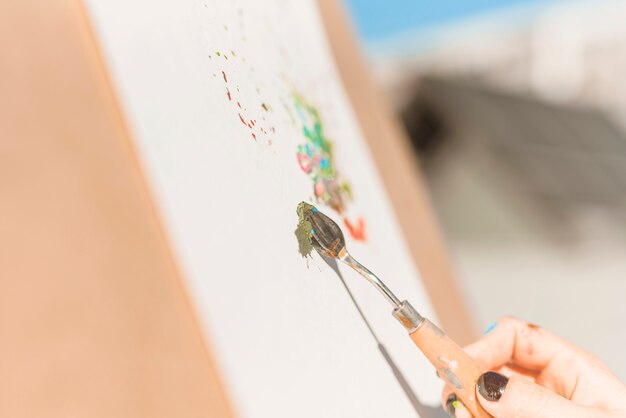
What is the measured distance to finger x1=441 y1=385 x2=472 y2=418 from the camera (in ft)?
1.43

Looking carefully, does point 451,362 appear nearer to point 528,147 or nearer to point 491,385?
point 491,385

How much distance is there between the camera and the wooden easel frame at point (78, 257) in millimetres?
310

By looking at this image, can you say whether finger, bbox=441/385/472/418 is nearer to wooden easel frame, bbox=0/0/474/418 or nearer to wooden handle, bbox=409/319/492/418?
wooden handle, bbox=409/319/492/418

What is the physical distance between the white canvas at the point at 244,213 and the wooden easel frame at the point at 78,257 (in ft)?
0.04

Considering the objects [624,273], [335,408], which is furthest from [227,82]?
[624,273]

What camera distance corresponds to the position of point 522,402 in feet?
1.33

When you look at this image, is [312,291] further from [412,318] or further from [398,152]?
[398,152]

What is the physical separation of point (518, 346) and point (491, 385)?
0.09 meters

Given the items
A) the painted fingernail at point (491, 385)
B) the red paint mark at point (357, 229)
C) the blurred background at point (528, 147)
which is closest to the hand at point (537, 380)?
the painted fingernail at point (491, 385)

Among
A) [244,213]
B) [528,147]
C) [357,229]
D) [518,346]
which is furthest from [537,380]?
[528,147]

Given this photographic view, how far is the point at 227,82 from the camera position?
41cm

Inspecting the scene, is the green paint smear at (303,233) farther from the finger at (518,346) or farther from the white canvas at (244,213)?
the finger at (518,346)

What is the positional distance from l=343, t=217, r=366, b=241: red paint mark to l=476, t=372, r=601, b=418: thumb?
15 cm

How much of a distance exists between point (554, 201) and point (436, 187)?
14.3 inches
